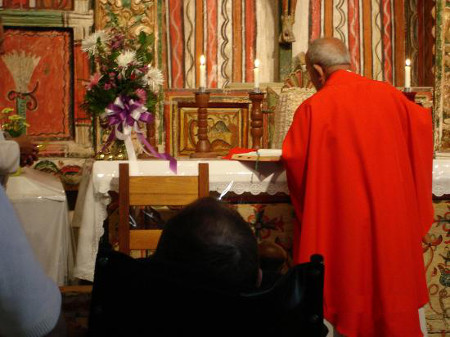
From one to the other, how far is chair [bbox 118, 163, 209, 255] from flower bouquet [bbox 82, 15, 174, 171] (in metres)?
0.50

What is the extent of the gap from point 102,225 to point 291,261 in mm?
924

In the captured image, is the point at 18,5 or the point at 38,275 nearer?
the point at 38,275

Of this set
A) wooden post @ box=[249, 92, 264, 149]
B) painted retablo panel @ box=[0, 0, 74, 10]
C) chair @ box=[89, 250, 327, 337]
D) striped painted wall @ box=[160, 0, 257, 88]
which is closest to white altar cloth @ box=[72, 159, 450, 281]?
wooden post @ box=[249, 92, 264, 149]

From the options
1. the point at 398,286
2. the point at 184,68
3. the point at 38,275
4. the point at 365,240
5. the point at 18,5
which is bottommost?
the point at 398,286

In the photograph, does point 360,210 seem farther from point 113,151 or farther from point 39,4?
point 39,4

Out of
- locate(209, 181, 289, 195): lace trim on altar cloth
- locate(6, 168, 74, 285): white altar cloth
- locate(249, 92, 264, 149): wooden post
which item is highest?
locate(249, 92, 264, 149): wooden post

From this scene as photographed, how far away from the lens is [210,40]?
5906mm

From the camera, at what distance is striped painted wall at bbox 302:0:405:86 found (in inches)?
239

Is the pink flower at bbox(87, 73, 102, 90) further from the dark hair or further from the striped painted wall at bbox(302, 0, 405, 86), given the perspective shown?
the striped painted wall at bbox(302, 0, 405, 86)

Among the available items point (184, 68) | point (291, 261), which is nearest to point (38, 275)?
point (291, 261)

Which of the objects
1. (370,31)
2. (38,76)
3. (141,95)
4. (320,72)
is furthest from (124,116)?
(370,31)

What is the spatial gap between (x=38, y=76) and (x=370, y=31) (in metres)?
2.86

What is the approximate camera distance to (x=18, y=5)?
16.6ft

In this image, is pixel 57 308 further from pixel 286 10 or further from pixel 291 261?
pixel 286 10
